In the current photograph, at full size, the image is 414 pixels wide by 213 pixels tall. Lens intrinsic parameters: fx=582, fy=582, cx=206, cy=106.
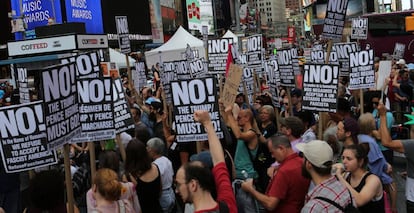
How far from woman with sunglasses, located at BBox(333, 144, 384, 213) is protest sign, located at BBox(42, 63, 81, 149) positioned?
2.49 metres

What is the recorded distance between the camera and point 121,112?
796 cm

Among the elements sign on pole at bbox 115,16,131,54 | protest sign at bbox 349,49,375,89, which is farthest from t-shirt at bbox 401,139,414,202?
sign on pole at bbox 115,16,131,54

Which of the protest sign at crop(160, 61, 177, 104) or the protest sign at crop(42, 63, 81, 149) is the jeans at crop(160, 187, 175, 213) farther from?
the protest sign at crop(160, 61, 177, 104)

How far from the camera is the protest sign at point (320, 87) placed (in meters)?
8.12

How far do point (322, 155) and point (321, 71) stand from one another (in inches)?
155

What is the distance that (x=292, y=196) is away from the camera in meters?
5.20

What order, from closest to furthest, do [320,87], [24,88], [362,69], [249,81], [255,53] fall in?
1. [320,87]
2. [24,88]
3. [362,69]
4. [249,81]
5. [255,53]

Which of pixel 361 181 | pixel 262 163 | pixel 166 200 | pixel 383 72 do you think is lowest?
pixel 166 200

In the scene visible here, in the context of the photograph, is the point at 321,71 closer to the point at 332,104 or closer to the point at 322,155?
the point at 332,104

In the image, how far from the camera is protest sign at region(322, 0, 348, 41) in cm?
961

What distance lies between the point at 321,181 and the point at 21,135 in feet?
10.3

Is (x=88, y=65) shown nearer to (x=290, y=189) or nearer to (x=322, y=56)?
(x=290, y=189)

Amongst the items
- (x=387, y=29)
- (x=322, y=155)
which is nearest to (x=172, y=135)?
(x=322, y=155)

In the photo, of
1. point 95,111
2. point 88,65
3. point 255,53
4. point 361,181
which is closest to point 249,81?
point 255,53
